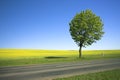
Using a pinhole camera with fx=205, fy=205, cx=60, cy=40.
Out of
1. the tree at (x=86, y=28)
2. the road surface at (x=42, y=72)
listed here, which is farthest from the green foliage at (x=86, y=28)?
the road surface at (x=42, y=72)

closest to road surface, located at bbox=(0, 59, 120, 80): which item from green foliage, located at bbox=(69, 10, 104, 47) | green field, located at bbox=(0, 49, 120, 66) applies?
green field, located at bbox=(0, 49, 120, 66)

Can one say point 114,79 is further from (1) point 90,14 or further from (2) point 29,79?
(1) point 90,14

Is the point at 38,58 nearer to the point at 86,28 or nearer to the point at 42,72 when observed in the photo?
the point at 86,28

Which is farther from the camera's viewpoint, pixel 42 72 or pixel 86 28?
pixel 86 28

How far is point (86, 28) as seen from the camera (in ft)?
158

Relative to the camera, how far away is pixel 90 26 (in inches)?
1921

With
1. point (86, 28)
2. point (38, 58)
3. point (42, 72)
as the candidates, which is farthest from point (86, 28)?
point (42, 72)

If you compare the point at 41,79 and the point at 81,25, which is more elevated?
the point at 81,25

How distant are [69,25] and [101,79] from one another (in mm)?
35740

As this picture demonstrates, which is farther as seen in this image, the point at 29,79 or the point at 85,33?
the point at 85,33

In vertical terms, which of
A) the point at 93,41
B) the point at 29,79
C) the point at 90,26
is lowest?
the point at 29,79

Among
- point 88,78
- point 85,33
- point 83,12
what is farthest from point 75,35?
point 88,78

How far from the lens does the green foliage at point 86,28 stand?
1900 inches

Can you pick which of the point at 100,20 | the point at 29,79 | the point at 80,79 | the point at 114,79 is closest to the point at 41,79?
the point at 29,79
